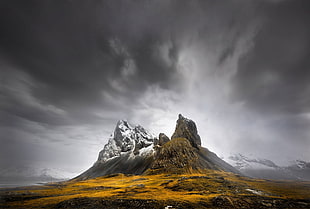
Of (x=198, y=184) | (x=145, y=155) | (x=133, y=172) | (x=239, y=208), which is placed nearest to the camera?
(x=239, y=208)

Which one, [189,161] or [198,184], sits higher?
[189,161]

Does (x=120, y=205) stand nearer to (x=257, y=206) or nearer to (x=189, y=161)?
(x=257, y=206)

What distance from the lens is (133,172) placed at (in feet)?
430

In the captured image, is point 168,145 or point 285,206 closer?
point 285,206

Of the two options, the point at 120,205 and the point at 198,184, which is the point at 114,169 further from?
the point at 120,205

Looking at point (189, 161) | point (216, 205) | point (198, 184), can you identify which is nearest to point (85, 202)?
point (216, 205)

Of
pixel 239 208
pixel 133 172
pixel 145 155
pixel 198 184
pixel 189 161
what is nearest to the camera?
pixel 239 208

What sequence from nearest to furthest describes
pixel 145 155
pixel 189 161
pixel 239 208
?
pixel 239 208 < pixel 189 161 < pixel 145 155

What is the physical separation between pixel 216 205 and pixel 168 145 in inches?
4087

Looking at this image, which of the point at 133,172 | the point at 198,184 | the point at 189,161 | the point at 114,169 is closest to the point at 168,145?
the point at 189,161

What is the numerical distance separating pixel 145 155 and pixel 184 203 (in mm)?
126947

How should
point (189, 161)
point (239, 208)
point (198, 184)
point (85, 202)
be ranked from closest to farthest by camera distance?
point (239, 208) → point (85, 202) → point (198, 184) → point (189, 161)

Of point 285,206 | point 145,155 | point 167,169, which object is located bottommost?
point 285,206

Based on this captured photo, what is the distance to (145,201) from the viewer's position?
109 ft
